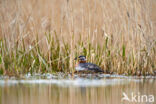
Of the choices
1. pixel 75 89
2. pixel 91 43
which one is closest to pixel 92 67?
pixel 91 43

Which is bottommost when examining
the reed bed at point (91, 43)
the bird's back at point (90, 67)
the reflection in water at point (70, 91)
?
the reflection in water at point (70, 91)

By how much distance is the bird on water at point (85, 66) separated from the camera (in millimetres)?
9203

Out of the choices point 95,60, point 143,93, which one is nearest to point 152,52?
point 95,60

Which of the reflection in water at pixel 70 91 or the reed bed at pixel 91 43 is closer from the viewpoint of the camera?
the reflection in water at pixel 70 91

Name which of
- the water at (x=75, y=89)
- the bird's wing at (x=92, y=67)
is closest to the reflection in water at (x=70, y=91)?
the water at (x=75, y=89)

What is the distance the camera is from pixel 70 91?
6.67m

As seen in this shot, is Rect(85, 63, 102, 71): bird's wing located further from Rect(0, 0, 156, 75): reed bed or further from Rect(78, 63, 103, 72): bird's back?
Rect(0, 0, 156, 75): reed bed

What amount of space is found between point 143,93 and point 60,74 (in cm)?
327

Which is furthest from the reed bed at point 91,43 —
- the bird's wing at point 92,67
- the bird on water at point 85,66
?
the bird's wing at point 92,67

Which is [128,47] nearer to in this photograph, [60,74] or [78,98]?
[60,74]

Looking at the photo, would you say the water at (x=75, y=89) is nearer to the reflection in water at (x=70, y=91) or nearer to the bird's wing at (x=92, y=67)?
the reflection in water at (x=70, y=91)

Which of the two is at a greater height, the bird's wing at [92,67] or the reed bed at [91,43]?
the reed bed at [91,43]

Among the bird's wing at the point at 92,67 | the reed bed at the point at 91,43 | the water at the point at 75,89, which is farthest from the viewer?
the bird's wing at the point at 92,67

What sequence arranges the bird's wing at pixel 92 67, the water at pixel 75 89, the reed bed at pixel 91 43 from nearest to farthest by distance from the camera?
the water at pixel 75 89 → the reed bed at pixel 91 43 → the bird's wing at pixel 92 67
